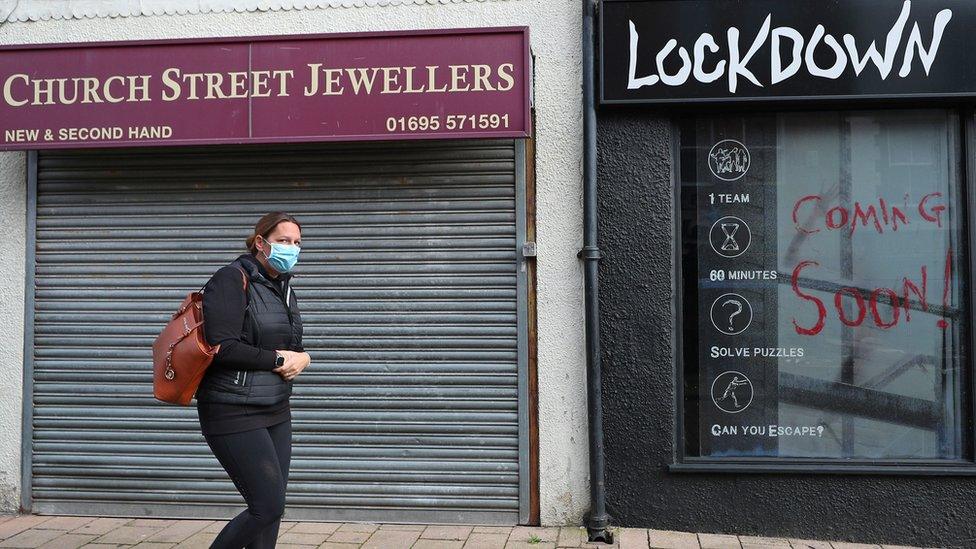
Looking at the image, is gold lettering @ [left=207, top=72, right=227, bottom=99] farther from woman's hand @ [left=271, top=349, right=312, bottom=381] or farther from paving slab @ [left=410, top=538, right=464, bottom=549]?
paving slab @ [left=410, top=538, right=464, bottom=549]

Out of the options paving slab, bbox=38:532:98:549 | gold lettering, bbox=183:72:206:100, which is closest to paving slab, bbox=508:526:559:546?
paving slab, bbox=38:532:98:549

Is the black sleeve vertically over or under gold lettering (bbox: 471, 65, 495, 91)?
under

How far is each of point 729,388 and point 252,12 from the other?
4071mm

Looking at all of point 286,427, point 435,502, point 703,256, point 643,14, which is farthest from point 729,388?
point 286,427

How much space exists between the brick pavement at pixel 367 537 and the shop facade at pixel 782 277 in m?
0.15

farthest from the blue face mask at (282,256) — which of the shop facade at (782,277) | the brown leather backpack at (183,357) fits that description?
the shop facade at (782,277)

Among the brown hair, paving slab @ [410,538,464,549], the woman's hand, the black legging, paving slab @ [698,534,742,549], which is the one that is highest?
the brown hair

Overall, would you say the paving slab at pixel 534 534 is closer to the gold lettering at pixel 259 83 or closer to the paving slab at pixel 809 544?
the paving slab at pixel 809 544

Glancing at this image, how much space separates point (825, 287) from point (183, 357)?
3951 mm

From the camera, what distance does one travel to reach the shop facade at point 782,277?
206 inches

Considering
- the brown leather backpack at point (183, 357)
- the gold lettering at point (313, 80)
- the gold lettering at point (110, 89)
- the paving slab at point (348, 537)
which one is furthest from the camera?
the gold lettering at point (110, 89)

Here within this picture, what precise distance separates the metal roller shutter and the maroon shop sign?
1.30ft

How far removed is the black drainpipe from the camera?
529 centimetres

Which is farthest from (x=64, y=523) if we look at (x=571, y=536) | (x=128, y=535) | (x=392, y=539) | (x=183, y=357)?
(x=571, y=536)
